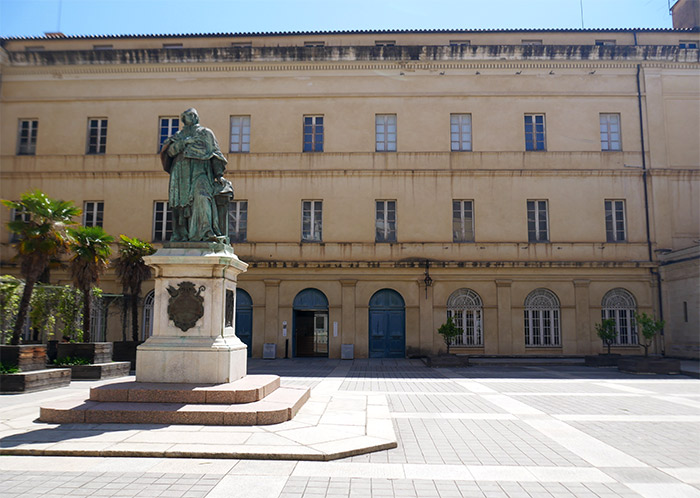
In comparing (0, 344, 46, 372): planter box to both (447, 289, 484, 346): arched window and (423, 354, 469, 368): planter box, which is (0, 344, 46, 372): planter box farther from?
(447, 289, 484, 346): arched window

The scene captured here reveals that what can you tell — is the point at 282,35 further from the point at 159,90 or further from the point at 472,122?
the point at 472,122

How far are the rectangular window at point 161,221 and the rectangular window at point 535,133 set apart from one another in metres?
17.5

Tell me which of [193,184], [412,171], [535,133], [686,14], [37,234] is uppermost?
[686,14]

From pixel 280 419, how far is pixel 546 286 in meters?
19.2

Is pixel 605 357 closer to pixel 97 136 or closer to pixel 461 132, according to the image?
pixel 461 132

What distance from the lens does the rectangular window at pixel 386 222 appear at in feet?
82.6

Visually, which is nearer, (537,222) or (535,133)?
(537,222)

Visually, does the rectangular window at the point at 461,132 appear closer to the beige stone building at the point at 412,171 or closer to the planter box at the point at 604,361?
the beige stone building at the point at 412,171

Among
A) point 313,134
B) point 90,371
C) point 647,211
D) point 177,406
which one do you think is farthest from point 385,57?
point 177,406

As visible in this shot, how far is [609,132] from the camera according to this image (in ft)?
84.9

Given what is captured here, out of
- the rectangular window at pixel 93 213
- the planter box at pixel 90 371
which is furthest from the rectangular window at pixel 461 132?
the planter box at pixel 90 371

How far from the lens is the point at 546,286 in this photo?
965 inches

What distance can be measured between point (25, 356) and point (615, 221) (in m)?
24.0

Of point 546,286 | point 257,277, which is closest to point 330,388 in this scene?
point 257,277
